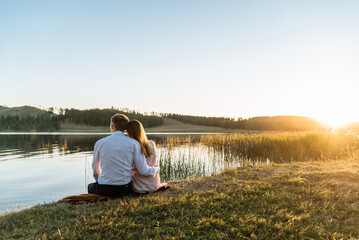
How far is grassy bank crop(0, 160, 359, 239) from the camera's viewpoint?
3.27 m

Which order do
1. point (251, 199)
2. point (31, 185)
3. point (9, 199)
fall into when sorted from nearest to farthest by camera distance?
point (251, 199)
point (9, 199)
point (31, 185)

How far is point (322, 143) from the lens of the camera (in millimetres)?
13555

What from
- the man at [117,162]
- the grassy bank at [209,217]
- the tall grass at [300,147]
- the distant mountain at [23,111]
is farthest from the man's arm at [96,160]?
the distant mountain at [23,111]

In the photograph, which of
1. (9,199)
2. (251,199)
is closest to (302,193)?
(251,199)

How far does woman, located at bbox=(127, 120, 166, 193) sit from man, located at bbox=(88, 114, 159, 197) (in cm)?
15

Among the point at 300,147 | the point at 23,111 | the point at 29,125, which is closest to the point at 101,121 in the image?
the point at 29,125

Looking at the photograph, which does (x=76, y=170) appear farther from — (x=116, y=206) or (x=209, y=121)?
(x=209, y=121)


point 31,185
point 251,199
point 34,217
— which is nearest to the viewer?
point 34,217

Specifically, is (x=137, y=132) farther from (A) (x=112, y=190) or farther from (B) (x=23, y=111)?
(B) (x=23, y=111)

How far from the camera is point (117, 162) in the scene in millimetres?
4516

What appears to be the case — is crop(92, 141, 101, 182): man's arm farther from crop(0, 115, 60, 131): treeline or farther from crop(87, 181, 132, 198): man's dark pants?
crop(0, 115, 60, 131): treeline

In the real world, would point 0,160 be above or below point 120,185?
below

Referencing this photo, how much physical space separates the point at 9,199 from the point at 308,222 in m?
9.18

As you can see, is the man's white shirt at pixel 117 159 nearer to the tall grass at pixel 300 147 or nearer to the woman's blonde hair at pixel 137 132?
the woman's blonde hair at pixel 137 132
